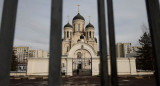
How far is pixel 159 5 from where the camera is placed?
3.93 meters

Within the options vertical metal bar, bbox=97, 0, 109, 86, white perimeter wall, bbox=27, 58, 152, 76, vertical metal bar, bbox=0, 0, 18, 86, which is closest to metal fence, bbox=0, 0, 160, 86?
vertical metal bar, bbox=0, 0, 18, 86

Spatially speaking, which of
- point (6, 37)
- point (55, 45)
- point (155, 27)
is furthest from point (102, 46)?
point (6, 37)

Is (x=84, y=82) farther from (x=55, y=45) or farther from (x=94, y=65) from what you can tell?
(x=55, y=45)

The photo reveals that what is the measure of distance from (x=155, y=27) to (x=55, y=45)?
9.56ft

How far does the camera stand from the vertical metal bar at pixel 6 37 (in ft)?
10.7

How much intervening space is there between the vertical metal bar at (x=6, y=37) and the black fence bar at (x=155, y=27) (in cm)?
387

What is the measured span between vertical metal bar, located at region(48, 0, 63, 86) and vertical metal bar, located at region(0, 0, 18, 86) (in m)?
1.02

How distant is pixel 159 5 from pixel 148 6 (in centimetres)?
30

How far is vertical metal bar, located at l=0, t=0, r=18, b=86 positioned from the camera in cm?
326

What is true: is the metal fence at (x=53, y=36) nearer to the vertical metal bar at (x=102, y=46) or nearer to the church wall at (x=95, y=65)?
the vertical metal bar at (x=102, y=46)

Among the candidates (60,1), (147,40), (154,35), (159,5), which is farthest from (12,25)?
(147,40)

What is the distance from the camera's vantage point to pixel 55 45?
3600mm

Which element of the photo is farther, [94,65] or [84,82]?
[94,65]

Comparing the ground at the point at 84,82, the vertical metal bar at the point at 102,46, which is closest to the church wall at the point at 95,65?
the ground at the point at 84,82
